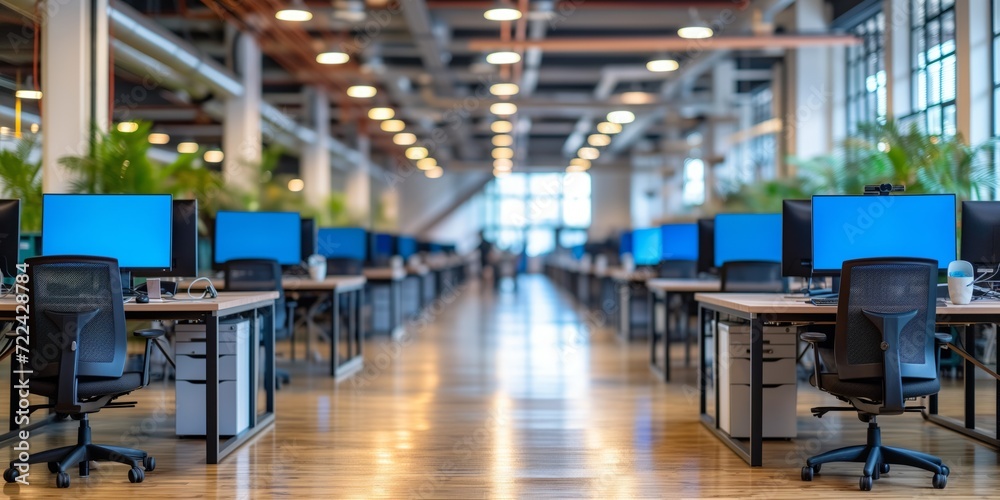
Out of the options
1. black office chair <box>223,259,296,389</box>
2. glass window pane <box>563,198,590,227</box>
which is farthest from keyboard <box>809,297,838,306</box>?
glass window pane <box>563,198,590,227</box>

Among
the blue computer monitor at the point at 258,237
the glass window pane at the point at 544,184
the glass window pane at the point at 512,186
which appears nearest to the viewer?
the blue computer monitor at the point at 258,237

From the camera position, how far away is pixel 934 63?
995 centimetres

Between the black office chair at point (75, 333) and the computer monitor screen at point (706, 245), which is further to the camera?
the computer monitor screen at point (706, 245)

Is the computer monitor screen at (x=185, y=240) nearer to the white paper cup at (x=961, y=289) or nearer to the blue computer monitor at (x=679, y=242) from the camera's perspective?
the white paper cup at (x=961, y=289)

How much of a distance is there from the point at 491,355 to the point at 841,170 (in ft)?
13.7

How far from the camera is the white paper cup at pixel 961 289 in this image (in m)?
4.50

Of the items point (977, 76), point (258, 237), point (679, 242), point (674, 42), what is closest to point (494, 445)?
point (258, 237)

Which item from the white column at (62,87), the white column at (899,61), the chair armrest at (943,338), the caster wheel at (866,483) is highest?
the white column at (899,61)

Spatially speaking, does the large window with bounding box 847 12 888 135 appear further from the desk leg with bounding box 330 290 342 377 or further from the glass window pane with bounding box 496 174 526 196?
the glass window pane with bounding box 496 174 526 196

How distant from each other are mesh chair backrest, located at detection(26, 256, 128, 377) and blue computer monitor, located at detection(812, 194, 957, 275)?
136 inches

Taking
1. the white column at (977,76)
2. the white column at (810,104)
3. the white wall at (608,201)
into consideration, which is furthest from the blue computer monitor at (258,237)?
the white wall at (608,201)

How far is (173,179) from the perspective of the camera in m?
9.63

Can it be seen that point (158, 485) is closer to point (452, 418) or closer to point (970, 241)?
point (452, 418)

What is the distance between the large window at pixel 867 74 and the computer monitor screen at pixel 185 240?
28.5ft
